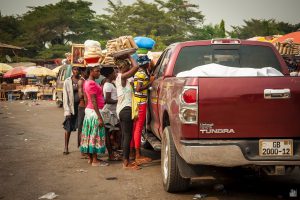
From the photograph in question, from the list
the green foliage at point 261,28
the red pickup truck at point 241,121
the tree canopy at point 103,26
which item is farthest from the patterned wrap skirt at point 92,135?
the green foliage at point 261,28

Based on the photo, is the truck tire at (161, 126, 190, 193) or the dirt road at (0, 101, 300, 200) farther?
the dirt road at (0, 101, 300, 200)

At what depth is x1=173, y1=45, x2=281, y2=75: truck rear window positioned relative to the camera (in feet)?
21.7

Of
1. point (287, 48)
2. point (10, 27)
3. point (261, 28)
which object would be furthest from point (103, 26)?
point (287, 48)

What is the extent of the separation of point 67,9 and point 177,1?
1916 centimetres

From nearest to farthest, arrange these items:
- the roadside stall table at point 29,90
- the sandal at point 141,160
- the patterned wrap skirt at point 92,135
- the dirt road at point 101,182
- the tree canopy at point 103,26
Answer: the dirt road at point 101,182
the patterned wrap skirt at point 92,135
the sandal at point 141,160
the roadside stall table at point 29,90
the tree canopy at point 103,26

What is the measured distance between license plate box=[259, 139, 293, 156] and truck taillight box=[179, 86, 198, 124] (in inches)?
32.3

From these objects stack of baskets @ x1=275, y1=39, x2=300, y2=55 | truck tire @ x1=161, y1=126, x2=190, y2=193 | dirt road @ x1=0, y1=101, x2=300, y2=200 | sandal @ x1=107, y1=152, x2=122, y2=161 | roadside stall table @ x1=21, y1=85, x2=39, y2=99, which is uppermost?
stack of baskets @ x1=275, y1=39, x2=300, y2=55

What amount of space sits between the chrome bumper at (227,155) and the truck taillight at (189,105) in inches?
11.4

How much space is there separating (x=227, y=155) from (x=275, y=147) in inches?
22.5

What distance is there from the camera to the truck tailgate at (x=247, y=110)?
4.98 meters

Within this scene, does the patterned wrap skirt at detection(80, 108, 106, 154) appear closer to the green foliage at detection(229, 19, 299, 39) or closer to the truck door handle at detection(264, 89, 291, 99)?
the truck door handle at detection(264, 89, 291, 99)

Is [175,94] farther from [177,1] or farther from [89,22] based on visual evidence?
[177,1]

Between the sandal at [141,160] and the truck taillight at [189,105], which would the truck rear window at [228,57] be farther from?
the sandal at [141,160]

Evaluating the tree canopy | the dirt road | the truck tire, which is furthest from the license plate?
the tree canopy
